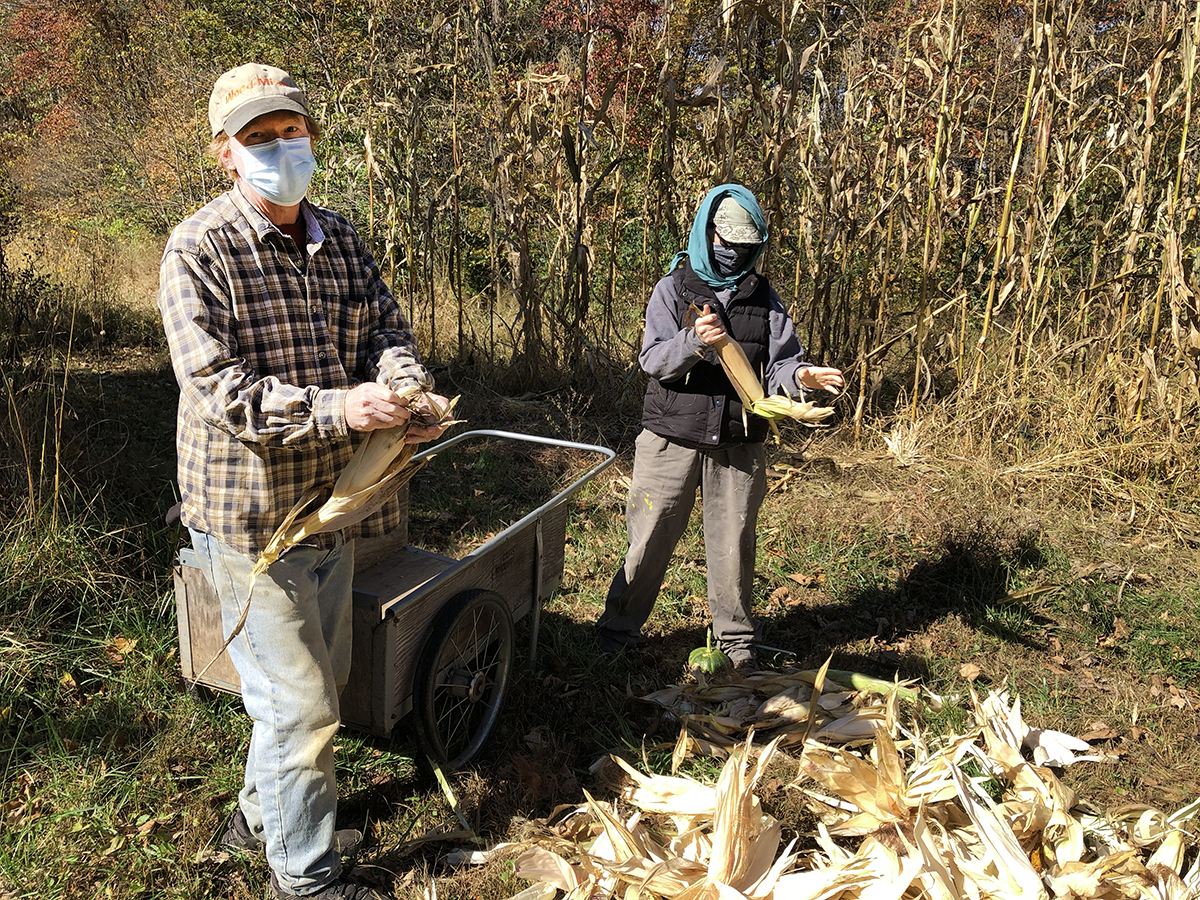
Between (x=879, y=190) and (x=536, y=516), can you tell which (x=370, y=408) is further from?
(x=879, y=190)

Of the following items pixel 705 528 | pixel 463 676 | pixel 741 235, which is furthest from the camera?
pixel 705 528

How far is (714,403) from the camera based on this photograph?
357 centimetres

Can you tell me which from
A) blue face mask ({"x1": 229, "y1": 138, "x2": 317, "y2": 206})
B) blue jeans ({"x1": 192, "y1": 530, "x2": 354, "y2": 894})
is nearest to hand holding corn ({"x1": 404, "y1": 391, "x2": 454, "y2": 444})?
blue jeans ({"x1": 192, "y1": 530, "x2": 354, "y2": 894})

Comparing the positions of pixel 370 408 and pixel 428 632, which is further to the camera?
pixel 428 632

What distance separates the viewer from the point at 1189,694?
3.89 m

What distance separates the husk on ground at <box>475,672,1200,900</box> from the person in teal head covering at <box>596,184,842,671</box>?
995mm

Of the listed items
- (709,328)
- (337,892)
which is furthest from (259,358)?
(709,328)

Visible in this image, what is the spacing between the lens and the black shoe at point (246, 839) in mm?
2736

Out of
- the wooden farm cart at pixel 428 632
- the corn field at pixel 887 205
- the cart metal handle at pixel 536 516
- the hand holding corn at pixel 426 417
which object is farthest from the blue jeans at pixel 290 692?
the corn field at pixel 887 205

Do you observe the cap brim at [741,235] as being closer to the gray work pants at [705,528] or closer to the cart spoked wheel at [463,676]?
the gray work pants at [705,528]

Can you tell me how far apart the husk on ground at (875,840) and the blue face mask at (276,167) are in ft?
6.39

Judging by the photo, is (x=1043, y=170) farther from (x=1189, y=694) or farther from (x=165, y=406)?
(x=165, y=406)

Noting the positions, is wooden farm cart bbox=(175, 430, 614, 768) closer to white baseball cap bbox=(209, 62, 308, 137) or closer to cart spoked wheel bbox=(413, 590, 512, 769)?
cart spoked wheel bbox=(413, 590, 512, 769)

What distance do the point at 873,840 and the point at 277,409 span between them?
6.69 feet
